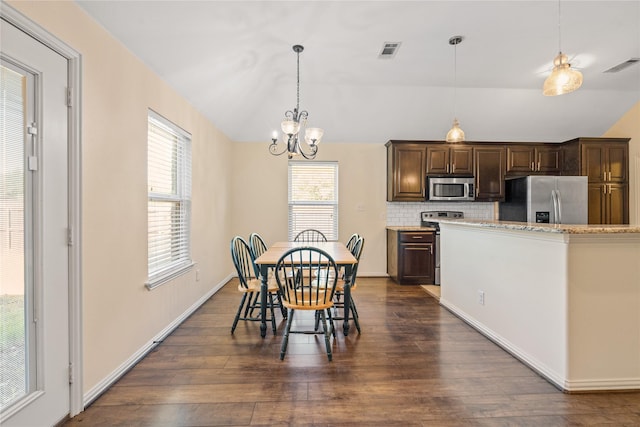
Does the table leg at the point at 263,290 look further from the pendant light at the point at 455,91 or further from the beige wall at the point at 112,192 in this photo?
the pendant light at the point at 455,91

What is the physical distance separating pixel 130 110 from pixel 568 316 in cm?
337

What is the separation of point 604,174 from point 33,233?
6831mm

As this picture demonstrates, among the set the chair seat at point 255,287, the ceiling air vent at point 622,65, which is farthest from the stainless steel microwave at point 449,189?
the chair seat at point 255,287

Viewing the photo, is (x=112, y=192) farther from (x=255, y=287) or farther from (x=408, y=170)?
(x=408, y=170)

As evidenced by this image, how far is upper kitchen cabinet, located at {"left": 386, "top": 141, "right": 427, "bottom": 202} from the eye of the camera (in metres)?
5.15

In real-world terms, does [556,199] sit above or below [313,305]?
above

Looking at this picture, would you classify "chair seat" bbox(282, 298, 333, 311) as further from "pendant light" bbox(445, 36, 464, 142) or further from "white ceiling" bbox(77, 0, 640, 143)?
"pendant light" bbox(445, 36, 464, 142)

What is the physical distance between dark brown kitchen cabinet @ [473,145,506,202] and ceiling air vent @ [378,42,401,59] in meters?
2.53

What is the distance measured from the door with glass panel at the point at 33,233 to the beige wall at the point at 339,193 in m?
3.65

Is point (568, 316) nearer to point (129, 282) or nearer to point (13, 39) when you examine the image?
point (129, 282)

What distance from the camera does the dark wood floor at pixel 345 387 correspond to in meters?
1.80

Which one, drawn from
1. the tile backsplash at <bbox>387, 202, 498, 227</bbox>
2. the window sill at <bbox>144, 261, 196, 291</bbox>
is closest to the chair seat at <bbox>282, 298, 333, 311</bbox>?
the window sill at <bbox>144, 261, 196, 291</bbox>

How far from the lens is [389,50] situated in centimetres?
343

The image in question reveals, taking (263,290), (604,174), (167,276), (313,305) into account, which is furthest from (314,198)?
(604,174)
